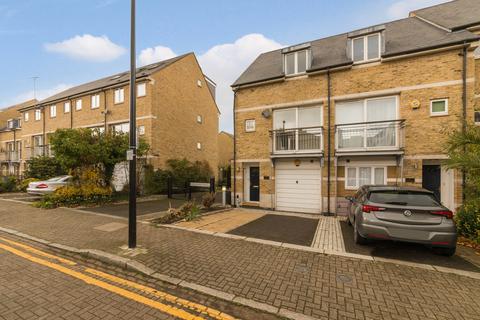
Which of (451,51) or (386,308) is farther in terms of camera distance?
(451,51)

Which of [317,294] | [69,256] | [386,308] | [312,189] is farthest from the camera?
[312,189]

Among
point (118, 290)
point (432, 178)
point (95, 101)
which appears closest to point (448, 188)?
point (432, 178)

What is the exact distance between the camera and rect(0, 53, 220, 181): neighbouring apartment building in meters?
16.8

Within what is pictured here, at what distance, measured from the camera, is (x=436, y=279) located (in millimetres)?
4133

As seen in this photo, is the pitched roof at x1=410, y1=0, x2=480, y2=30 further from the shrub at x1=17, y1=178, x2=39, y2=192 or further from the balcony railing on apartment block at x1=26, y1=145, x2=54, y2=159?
the balcony railing on apartment block at x1=26, y1=145, x2=54, y2=159

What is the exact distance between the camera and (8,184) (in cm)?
1852

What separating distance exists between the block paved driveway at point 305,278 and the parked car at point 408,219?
704mm

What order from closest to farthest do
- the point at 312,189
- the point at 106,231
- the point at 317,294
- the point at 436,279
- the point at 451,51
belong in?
the point at 317,294 < the point at 436,279 < the point at 106,231 < the point at 451,51 < the point at 312,189

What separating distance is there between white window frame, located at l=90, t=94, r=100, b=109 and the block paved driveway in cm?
1586

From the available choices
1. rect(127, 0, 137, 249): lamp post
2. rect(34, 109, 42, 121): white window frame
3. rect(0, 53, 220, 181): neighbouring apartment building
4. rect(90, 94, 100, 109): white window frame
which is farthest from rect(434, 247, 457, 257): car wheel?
rect(34, 109, 42, 121): white window frame

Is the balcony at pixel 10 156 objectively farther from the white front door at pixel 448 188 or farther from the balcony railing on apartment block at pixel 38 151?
the white front door at pixel 448 188

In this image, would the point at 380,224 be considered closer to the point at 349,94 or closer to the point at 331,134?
the point at 331,134

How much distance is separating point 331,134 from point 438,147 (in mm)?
4089

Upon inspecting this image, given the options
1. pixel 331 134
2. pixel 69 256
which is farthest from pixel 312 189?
pixel 69 256
